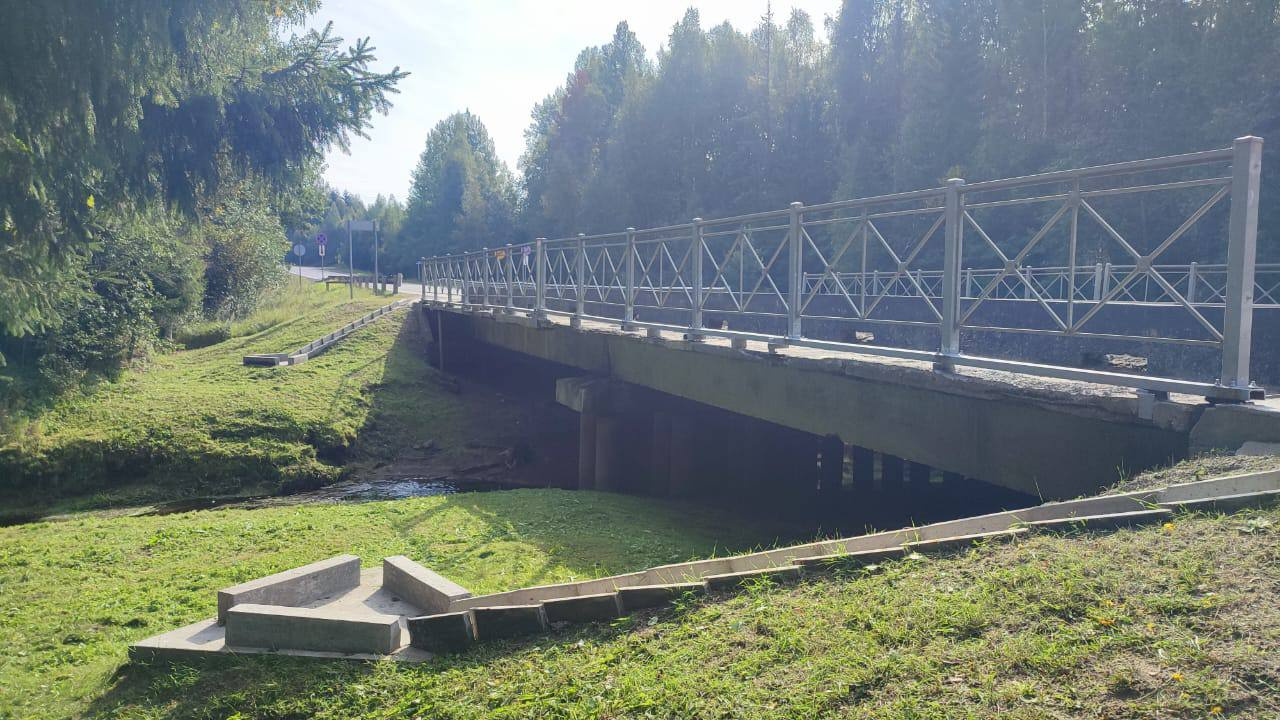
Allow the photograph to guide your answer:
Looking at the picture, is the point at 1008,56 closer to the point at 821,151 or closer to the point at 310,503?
the point at 821,151

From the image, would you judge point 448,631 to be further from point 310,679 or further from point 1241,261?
point 1241,261

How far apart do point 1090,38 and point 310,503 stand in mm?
30868

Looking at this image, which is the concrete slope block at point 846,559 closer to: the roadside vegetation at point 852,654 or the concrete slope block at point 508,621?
the roadside vegetation at point 852,654

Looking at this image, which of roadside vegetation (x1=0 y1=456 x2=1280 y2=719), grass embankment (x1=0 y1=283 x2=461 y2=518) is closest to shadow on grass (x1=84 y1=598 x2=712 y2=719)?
roadside vegetation (x1=0 y1=456 x2=1280 y2=719)

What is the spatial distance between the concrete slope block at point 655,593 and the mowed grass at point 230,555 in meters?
2.01

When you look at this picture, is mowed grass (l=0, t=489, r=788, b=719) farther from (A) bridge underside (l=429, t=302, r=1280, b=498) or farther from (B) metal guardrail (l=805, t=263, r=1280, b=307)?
(B) metal guardrail (l=805, t=263, r=1280, b=307)

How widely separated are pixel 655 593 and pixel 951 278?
3.63 metres

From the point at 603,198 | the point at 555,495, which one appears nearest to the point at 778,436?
the point at 555,495

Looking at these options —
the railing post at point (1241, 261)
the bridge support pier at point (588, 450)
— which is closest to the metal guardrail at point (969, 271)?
the railing post at point (1241, 261)

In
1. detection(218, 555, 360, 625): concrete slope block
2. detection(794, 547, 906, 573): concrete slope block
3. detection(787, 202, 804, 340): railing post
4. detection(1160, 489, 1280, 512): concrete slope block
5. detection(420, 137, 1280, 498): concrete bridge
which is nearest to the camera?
detection(1160, 489, 1280, 512): concrete slope block

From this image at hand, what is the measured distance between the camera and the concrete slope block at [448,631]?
532 cm

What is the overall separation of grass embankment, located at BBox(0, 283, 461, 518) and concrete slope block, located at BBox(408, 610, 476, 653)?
11.9 meters

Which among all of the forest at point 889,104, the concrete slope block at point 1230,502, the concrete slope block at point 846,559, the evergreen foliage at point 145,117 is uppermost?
the forest at point 889,104

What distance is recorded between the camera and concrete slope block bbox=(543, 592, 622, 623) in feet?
16.7
